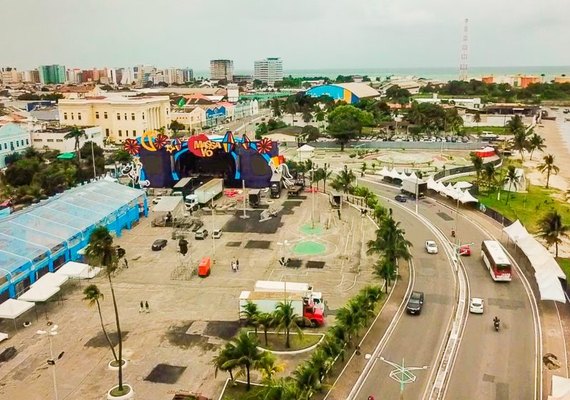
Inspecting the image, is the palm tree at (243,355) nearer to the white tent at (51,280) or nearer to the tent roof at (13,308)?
the tent roof at (13,308)

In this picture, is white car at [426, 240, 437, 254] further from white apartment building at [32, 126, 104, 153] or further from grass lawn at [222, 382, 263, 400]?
white apartment building at [32, 126, 104, 153]

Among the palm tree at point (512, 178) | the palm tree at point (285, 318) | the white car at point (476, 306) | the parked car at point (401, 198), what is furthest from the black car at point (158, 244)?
the palm tree at point (512, 178)

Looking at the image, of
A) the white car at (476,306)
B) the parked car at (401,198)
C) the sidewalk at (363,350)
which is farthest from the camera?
the parked car at (401,198)

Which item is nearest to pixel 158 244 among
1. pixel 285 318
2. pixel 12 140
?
pixel 285 318

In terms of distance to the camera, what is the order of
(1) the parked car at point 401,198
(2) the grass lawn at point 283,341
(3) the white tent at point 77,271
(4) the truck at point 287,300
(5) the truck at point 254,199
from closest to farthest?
1. (2) the grass lawn at point 283,341
2. (4) the truck at point 287,300
3. (3) the white tent at point 77,271
4. (5) the truck at point 254,199
5. (1) the parked car at point 401,198

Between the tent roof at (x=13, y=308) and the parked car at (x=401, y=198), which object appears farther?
the parked car at (x=401, y=198)

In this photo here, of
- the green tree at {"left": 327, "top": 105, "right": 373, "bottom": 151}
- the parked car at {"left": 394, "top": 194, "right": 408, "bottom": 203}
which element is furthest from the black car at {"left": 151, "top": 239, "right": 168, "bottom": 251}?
the green tree at {"left": 327, "top": 105, "right": 373, "bottom": 151}

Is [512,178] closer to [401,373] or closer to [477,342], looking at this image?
[477,342]
